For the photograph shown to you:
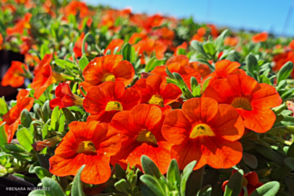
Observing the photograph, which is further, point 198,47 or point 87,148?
point 198,47

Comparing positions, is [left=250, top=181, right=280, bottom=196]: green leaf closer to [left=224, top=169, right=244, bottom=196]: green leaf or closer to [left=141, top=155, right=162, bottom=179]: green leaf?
[left=224, top=169, right=244, bottom=196]: green leaf

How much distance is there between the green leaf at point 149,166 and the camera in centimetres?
67

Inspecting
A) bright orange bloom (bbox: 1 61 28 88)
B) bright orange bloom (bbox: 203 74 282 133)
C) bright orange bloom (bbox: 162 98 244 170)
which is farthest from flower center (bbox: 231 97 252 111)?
bright orange bloom (bbox: 1 61 28 88)

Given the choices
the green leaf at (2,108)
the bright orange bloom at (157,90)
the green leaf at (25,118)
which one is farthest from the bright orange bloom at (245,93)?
the green leaf at (2,108)

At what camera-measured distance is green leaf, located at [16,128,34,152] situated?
890 millimetres

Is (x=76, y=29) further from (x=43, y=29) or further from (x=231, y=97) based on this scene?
(x=231, y=97)

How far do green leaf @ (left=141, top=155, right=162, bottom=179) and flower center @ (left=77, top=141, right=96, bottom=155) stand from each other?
16cm

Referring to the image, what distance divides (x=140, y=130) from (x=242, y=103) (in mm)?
305

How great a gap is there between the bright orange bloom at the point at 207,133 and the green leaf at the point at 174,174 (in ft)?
0.06

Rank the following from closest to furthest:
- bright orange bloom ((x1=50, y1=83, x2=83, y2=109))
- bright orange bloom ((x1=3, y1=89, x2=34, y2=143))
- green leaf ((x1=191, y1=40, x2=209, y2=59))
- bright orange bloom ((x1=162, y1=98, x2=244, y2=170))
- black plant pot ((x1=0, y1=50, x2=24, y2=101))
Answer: bright orange bloom ((x1=162, y1=98, x2=244, y2=170)), bright orange bloom ((x1=50, y1=83, x2=83, y2=109)), bright orange bloom ((x1=3, y1=89, x2=34, y2=143)), green leaf ((x1=191, y1=40, x2=209, y2=59)), black plant pot ((x1=0, y1=50, x2=24, y2=101))

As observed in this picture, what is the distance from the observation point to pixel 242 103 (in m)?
0.76

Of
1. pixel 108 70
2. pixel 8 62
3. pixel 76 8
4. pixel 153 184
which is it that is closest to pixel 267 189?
pixel 153 184

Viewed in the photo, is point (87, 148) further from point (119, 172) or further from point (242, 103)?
point (242, 103)

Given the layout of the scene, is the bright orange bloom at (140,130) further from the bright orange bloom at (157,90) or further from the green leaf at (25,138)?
the green leaf at (25,138)
